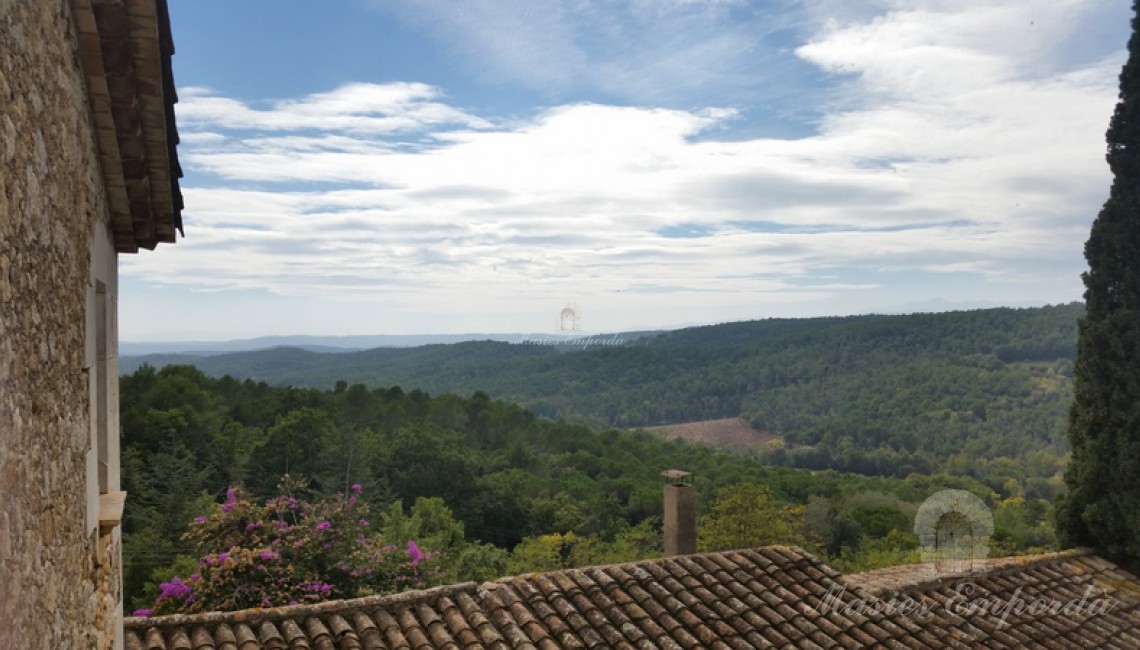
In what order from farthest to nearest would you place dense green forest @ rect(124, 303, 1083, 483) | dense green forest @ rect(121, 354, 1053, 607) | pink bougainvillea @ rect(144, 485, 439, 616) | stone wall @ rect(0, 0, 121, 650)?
1. dense green forest @ rect(124, 303, 1083, 483)
2. dense green forest @ rect(121, 354, 1053, 607)
3. pink bougainvillea @ rect(144, 485, 439, 616)
4. stone wall @ rect(0, 0, 121, 650)

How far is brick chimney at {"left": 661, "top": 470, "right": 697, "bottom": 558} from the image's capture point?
8.81m

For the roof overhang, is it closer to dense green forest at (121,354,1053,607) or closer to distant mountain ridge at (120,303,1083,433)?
dense green forest at (121,354,1053,607)

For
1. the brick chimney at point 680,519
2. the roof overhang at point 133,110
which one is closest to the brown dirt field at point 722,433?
the brick chimney at point 680,519

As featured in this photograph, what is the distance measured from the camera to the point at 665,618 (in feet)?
20.5

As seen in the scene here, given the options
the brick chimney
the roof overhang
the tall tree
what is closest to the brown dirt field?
the tall tree

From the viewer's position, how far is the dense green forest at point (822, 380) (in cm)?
4438

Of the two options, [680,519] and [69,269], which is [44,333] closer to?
[69,269]

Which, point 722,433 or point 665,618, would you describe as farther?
point 722,433

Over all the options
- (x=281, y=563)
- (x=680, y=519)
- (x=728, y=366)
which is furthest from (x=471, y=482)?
(x=728, y=366)

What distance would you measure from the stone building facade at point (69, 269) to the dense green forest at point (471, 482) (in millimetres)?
11444

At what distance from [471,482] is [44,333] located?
28.8 meters

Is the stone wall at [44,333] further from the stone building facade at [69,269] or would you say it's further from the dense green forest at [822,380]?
the dense green forest at [822,380]

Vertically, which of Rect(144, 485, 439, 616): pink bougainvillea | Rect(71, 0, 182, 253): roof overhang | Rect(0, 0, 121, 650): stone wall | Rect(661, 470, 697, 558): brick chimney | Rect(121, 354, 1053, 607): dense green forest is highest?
Rect(71, 0, 182, 253): roof overhang

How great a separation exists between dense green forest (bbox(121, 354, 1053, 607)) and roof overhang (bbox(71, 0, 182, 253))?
1143 centimetres
